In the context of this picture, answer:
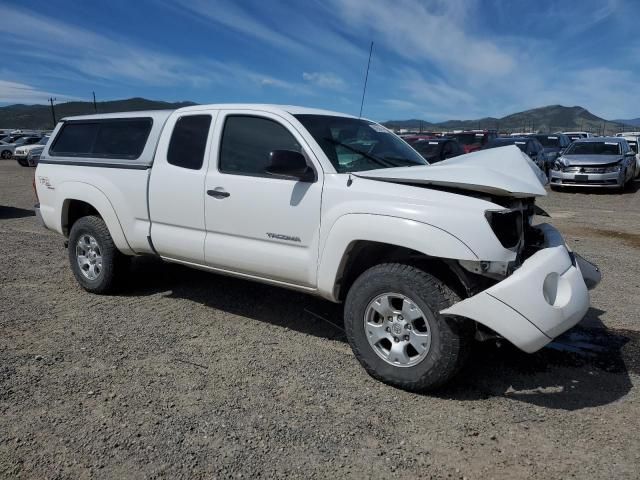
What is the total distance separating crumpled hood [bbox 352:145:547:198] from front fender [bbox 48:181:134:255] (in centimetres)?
264

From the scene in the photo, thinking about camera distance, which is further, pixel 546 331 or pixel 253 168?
pixel 253 168

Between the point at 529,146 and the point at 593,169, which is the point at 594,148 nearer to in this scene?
the point at 593,169

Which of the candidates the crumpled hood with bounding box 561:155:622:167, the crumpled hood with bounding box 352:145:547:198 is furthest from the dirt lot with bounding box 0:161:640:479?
the crumpled hood with bounding box 561:155:622:167

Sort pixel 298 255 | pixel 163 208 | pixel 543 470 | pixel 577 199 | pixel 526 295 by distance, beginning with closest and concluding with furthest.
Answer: pixel 543 470, pixel 526 295, pixel 298 255, pixel 163 208, pixel 577 199

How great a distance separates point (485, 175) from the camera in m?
3.49

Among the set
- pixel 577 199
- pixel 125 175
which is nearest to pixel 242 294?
pixel 125 175

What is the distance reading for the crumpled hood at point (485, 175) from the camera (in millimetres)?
3342

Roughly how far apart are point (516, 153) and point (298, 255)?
6.34 feet

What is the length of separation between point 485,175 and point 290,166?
1327 mm

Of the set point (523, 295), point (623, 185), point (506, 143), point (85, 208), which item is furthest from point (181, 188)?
point (506, 143)

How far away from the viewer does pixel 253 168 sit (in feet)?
13.9

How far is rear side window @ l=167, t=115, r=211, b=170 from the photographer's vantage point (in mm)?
4547

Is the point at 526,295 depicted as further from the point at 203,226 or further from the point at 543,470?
the point at 203,226

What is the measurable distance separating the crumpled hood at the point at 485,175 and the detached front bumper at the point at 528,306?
506 mm
